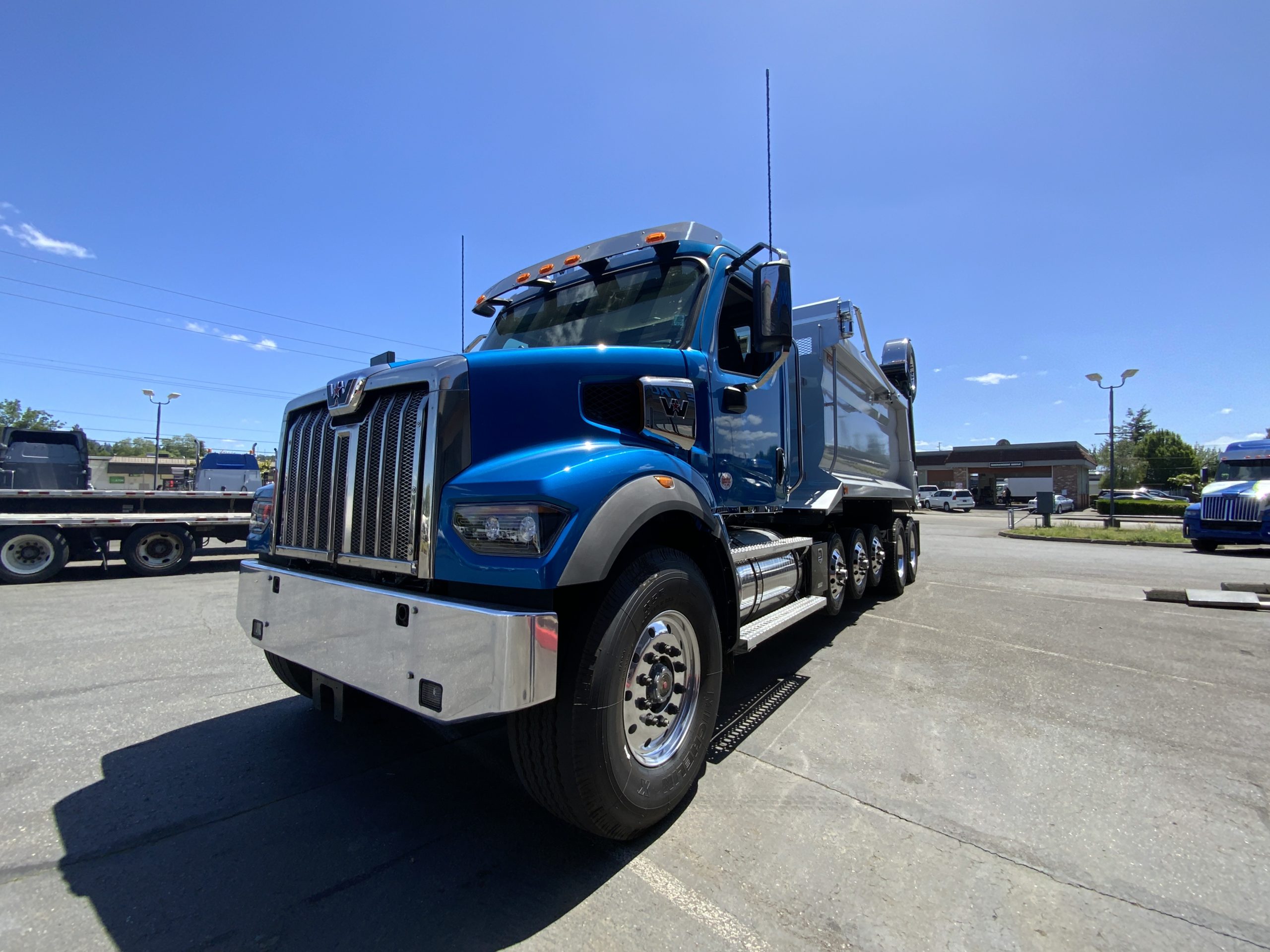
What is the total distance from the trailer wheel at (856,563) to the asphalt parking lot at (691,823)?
1.65 meters

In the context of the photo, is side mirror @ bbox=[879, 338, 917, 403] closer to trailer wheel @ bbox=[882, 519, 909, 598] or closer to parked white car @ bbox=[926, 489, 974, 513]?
trailer wheel @ bbox=[882, 519, 909, 598]

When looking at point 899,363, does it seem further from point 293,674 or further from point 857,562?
point 293,674

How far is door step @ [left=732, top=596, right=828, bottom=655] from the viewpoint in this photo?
3486 mm

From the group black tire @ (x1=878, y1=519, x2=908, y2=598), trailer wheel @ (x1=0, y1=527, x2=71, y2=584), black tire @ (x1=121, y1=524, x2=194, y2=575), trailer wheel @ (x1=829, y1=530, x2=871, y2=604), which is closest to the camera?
trailer wheel @ (x1=829, y1=530, x2=871, y2=604)

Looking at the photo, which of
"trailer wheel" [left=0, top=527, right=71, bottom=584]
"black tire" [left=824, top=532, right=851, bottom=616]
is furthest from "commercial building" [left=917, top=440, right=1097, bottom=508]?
"trailer wheel" [left=0, top=527, right=71, bottom=584]

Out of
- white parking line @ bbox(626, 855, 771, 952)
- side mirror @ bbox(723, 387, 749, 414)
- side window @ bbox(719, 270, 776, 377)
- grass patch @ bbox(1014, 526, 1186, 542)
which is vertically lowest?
white parking line @ bbox(626, 855, 771, 952)

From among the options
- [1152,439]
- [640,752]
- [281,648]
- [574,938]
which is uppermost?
[1152,439]

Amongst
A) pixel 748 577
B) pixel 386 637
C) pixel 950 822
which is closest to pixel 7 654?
pixel 386 637

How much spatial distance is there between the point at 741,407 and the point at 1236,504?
1719 cm

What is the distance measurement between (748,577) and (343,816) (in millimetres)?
2424

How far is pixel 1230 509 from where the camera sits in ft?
47.8

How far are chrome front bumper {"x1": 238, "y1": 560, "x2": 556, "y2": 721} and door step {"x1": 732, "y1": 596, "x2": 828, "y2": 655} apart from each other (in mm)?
1637

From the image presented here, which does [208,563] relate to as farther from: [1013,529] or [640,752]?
[1013,529]

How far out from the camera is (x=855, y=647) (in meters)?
5.68
